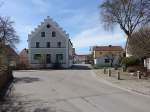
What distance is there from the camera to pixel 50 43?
7094 cm

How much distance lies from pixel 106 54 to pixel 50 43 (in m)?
29.6

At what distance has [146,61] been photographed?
43.7 metres

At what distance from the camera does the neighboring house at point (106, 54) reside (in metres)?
92.6

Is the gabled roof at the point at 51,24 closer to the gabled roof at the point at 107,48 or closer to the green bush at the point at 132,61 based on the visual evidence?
the green bush at the point at 132,61

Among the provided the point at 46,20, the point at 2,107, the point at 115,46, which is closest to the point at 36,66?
the point at 46,20

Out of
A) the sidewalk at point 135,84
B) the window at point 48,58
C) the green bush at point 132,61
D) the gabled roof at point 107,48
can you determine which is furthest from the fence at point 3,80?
the gabled roof at point 107,48

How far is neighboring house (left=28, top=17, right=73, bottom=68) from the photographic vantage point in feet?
230

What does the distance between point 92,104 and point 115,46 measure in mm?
92914

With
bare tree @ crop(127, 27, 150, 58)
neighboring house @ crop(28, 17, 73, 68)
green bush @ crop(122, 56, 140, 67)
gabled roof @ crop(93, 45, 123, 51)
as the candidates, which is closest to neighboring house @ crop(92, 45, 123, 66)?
gabled roof @ crop(93, 45, 123, 51)

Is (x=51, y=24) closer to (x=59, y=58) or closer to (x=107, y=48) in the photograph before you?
(x=59, y=58)

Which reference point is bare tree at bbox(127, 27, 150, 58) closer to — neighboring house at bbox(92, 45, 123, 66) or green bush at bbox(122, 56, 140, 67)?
green bush at bbox(122, 56, 140, 67)

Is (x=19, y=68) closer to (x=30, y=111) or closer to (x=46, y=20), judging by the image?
(x=46, y=20)

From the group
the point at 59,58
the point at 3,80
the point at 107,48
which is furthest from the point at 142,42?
the point at 107,48

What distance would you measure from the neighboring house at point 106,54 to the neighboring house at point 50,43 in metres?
22.3
